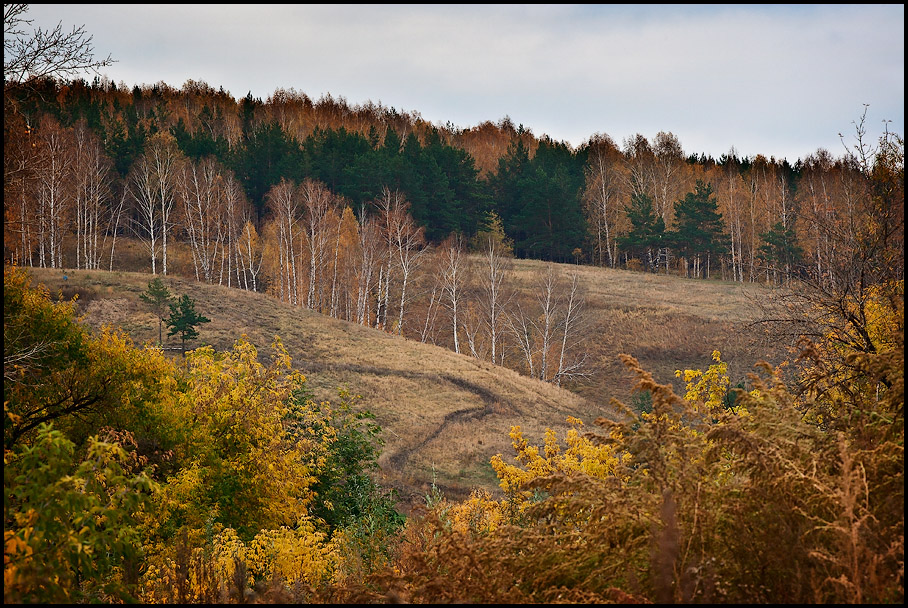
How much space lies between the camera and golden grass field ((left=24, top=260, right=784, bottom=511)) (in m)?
27.7

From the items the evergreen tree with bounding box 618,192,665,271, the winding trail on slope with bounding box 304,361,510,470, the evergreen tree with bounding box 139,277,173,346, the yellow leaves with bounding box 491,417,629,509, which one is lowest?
the winding trail on slope with bounding box 304,361,510,470

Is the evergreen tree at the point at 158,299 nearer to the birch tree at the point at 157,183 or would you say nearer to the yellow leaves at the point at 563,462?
the birch tree at the point at 157,183

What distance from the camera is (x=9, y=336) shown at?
11.1 m

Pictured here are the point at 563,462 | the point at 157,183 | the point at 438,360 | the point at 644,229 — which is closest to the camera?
the point at 563,462

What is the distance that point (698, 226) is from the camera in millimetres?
65812

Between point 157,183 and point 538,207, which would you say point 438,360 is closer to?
point 157,183

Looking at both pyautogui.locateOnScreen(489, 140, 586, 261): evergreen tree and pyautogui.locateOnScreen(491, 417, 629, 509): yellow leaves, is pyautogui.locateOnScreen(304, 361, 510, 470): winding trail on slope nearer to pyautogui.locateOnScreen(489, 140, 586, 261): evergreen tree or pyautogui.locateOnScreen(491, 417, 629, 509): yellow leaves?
pyautogui.locateOnScreen(491, 417, 629, 509): yellow leaves

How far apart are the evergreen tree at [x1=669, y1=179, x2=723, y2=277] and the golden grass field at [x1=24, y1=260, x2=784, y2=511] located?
10368 mm

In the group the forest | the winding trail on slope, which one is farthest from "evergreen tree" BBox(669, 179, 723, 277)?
the winding trail on slope

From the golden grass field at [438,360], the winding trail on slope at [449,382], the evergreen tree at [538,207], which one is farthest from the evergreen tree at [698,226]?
the winding trail on slope at [449,382]

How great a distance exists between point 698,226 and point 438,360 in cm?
3689

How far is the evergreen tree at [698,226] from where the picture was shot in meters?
65.6

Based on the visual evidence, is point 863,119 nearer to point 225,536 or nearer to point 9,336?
point 225,536

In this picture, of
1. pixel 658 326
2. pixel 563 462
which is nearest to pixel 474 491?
pixel 563 462
